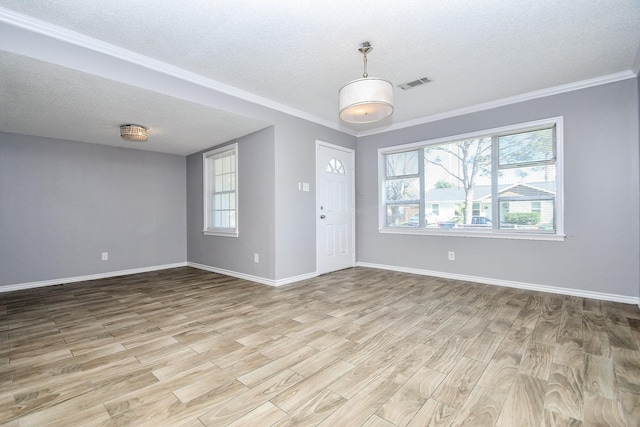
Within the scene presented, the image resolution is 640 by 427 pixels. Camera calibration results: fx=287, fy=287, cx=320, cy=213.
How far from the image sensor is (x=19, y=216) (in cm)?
409

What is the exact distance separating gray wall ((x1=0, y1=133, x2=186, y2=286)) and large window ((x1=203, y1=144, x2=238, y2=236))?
2.68 ft

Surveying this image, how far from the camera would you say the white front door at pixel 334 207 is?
15.4 feet

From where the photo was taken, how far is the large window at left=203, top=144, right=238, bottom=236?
4828mm

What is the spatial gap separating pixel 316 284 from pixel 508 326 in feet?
7.59

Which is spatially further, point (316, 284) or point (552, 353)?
point (316, 284)

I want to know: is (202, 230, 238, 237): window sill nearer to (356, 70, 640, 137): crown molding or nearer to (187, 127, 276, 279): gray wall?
(187, 127, 276, 279): gray wall

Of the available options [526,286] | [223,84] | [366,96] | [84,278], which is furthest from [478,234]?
[84,278]

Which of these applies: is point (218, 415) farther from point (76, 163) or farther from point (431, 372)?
point (76, 163)

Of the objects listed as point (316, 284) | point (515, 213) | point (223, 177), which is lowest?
point (316, 284)

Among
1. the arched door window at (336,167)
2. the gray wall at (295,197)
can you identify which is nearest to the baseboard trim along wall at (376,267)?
the gray wall at (295,197)

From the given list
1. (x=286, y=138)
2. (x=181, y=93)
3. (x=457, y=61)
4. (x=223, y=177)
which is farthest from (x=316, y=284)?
(x=457, y=61)

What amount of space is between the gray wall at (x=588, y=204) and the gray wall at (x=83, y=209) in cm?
537

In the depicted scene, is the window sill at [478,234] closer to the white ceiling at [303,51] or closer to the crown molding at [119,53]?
the white ceiling at [303,51]

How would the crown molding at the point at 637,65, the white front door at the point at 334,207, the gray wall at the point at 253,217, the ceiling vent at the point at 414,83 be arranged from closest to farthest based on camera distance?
the crown molding at the point at 637,65, the ceiling vent at the point at 414,83, the gray wall at the point at 253,217, the white front door at the point at 334,207
